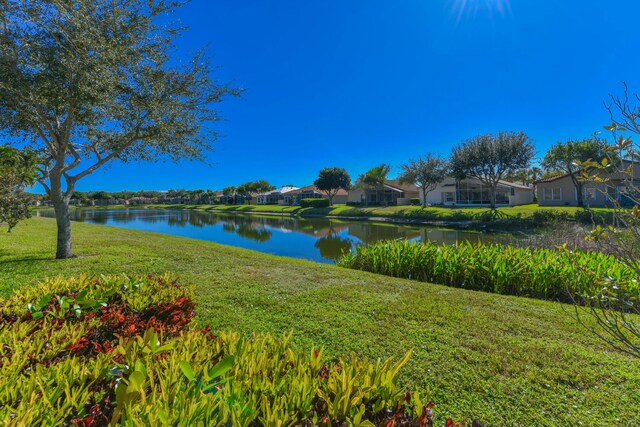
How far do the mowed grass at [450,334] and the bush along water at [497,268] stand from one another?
3.99 ft

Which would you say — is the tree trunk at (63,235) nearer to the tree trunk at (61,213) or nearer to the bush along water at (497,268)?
the tree trunk at (61,213)

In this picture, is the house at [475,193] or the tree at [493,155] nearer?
the tree at [493,155]

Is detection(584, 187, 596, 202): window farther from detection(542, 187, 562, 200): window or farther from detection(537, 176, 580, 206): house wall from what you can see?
detection(542, 187, 562, 200): window

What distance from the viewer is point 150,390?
1845 mm

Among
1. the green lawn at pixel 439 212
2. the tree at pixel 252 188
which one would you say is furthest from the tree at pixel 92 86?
the tree at pixel 252 188

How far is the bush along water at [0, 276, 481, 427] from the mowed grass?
3.95 feet

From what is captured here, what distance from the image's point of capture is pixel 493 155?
32.0 meters

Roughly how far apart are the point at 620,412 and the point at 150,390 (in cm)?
356

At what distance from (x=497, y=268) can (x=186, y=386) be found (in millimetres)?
6917

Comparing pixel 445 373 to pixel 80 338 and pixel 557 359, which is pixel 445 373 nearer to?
pixel 557 359

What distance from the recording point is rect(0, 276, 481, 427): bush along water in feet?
5.00

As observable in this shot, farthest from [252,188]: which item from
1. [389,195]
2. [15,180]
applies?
[15,180]

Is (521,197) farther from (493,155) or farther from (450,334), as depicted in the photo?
(450,334)

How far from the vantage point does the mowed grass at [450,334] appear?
8.87 feet
